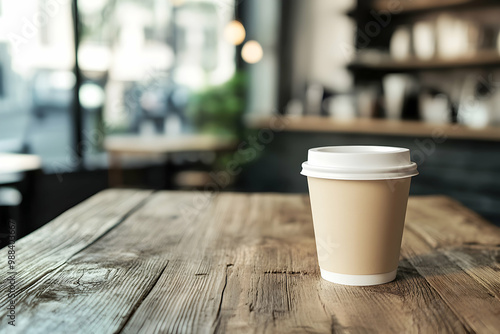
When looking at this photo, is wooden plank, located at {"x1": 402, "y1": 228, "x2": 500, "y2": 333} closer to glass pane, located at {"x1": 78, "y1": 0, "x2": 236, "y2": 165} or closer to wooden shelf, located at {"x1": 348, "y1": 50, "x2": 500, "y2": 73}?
wooden shelf, located at {"x1": 348, "y1": 50, "x2": 500, "y2": 73}

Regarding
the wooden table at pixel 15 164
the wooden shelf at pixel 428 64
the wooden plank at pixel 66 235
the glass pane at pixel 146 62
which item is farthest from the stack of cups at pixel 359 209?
the glass pane at pixel 146 62

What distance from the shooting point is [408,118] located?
4.37 meters

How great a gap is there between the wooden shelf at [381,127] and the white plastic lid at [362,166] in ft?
9.50

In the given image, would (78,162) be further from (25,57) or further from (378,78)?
(378,78)

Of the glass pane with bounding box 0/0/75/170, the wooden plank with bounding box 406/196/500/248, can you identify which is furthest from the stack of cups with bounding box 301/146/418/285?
the glass pane with bounding box 0/0/75/170

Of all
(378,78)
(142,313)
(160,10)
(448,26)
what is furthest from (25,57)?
(142,313)

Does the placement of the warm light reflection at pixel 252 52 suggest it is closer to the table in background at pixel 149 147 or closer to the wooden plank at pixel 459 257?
the table in background at pixel 149 147

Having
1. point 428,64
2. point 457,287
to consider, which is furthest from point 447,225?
point 428,64

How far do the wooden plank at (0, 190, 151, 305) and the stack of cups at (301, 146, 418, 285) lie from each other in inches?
19.1

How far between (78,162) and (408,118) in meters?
3.13

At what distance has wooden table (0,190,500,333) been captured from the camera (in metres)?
0.66

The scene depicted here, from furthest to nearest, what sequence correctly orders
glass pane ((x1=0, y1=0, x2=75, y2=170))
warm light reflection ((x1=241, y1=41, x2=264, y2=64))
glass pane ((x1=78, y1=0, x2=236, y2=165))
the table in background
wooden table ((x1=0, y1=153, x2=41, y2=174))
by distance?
warm light reflection ((x1=241, y1=41, x2=264, y2=64)) → glass pane ((x1=78, y1=0, x2=236, y2=165)) → the table in background → glass pane ((x1=0, y1=0, x2=75, y2=170)) → wooden table ((x1=0, y1=153, x2=41, y2=174))

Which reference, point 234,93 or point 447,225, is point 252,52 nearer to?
point 234,93

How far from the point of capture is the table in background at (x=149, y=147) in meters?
4.65
